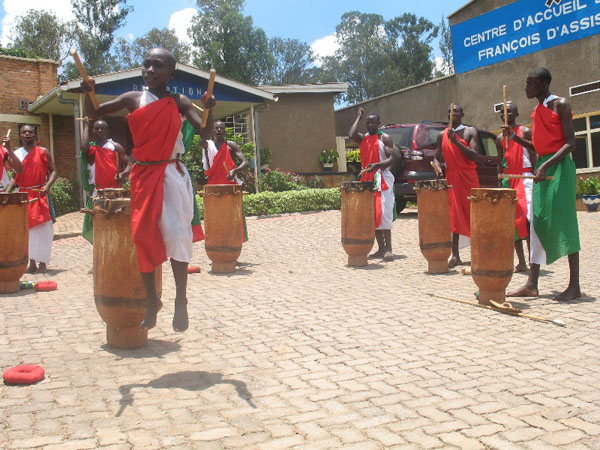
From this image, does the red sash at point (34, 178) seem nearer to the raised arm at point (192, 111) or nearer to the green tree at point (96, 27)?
the raised arm at point (192, 111)

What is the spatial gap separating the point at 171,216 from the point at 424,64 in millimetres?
57182

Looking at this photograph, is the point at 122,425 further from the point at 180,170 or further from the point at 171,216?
the point at 180,170

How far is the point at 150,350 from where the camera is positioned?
192 inches

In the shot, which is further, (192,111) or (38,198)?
(38,198)

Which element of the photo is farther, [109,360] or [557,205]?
[557,205]

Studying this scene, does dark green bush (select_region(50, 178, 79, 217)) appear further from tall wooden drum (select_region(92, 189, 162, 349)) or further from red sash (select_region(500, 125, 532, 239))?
tall wooden drum (select_region(92, 189, 162, 349))

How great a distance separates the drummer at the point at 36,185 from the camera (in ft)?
28.8

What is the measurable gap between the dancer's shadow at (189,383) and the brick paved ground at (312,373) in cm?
2

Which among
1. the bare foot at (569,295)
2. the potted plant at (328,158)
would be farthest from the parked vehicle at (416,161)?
the potted plant at (328,158)

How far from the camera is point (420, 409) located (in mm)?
3543

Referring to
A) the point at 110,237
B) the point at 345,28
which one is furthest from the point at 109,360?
the point at 345,28

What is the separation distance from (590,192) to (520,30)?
6308mm

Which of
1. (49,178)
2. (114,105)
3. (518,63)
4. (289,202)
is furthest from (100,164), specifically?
(518,63)

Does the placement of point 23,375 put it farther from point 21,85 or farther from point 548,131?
point 21,85
